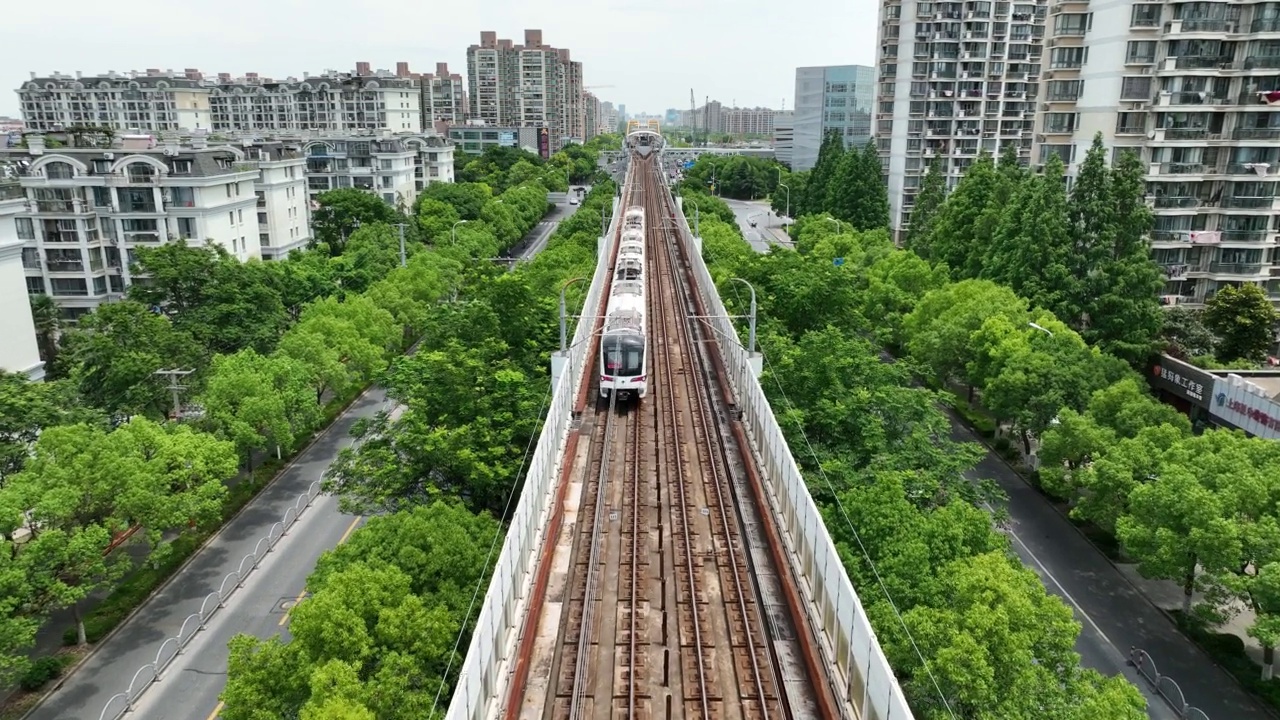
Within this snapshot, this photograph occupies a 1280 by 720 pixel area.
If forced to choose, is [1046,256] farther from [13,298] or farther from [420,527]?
[13,298]

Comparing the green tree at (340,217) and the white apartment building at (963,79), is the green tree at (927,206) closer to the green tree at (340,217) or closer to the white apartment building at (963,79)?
the white apartment building at (963,79)

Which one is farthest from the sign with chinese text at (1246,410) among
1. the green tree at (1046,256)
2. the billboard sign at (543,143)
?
the billboard sign at (543,143)

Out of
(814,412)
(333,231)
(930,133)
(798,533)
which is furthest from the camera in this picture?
(930,133)

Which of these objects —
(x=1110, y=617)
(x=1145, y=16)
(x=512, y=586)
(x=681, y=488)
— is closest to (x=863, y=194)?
(x=1145, y=16)

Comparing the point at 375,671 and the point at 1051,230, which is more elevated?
the point at 1051,230

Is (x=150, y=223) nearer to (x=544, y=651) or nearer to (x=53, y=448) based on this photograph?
(x=53, y=448)

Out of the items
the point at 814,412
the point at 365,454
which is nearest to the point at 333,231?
the point at 365,454
